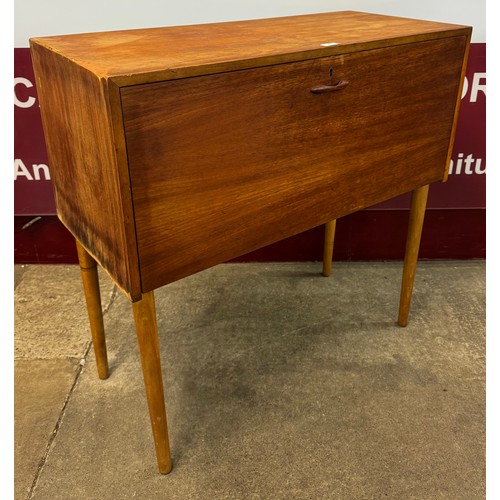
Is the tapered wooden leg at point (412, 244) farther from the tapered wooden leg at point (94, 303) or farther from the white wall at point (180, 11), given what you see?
A: the tapered wooden leg at point (94, 303)

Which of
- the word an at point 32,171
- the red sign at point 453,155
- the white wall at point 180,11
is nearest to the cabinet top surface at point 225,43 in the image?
the white wall at point 180,11

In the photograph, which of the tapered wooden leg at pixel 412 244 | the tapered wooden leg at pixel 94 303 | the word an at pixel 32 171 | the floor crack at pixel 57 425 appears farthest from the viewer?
the word an at pixel 32 171

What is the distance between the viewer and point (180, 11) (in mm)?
1768

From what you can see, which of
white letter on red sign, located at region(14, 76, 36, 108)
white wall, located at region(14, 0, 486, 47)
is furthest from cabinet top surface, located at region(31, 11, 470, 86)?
white letter on red sign, located at region(14, 76, 36, 108)

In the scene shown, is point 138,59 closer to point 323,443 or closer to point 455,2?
point 323,443

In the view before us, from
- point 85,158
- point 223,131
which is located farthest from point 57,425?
point 223,131

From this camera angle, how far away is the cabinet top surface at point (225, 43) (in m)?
0.93

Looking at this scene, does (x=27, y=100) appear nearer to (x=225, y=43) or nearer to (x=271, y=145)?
(x=225, y=43)

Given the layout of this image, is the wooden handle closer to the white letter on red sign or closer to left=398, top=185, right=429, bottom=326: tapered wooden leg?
left=398, top=185, right=429, bottom=326: tapered wooden leg

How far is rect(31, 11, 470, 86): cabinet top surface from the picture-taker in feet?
3.04

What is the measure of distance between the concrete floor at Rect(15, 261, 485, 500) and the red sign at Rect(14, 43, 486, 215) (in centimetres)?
27

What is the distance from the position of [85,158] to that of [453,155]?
1379mm

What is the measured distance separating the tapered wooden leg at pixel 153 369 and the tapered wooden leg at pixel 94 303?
337mm
